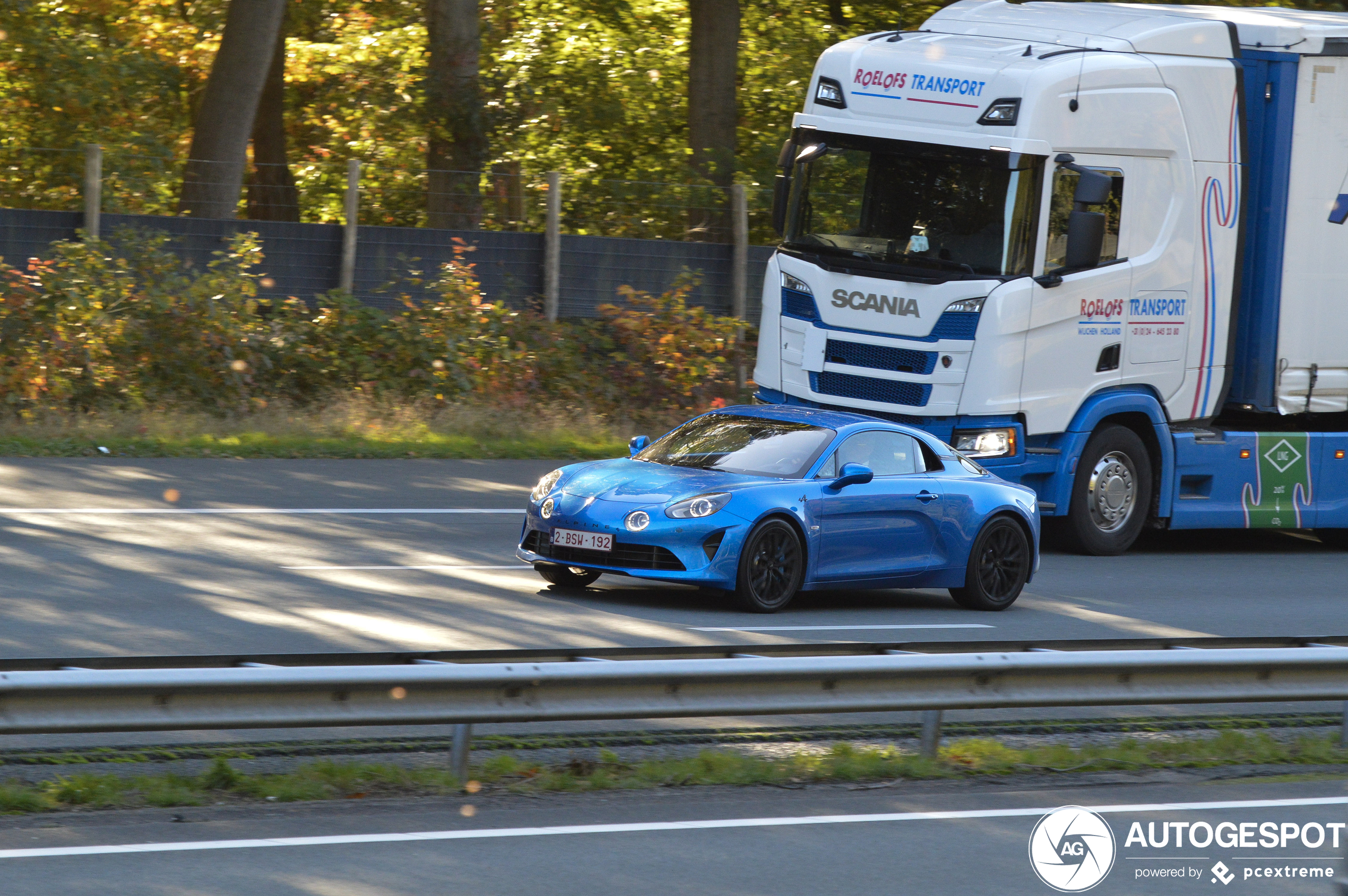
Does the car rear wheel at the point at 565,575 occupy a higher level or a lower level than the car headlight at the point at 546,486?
lower

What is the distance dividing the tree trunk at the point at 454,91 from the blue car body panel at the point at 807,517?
1346 cm

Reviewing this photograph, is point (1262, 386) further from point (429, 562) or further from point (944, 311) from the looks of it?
point (429, 562)

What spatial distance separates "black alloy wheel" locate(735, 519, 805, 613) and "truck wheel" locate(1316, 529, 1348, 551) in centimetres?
807

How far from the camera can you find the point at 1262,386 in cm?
1591

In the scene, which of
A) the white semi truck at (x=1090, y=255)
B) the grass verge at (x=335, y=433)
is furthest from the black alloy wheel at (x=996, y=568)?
the grass verge at (x=335, y=433)

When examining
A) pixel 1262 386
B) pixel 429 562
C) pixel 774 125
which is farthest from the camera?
pixel 774 125

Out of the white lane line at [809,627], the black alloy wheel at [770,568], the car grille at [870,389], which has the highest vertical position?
the car grille at [870,389]

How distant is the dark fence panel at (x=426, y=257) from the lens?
20.5 m

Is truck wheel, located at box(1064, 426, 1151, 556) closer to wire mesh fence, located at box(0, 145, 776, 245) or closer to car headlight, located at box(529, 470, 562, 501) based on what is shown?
car headlight, located at box(529, 470, 562, 501)

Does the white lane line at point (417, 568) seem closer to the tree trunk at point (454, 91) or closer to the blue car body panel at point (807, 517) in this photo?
the blue car body panel at point (807, 517)

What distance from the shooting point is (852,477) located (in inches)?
464

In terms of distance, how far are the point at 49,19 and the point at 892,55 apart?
16.5m

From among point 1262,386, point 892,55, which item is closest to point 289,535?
point 892,55

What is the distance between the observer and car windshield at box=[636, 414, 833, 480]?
11.9m
